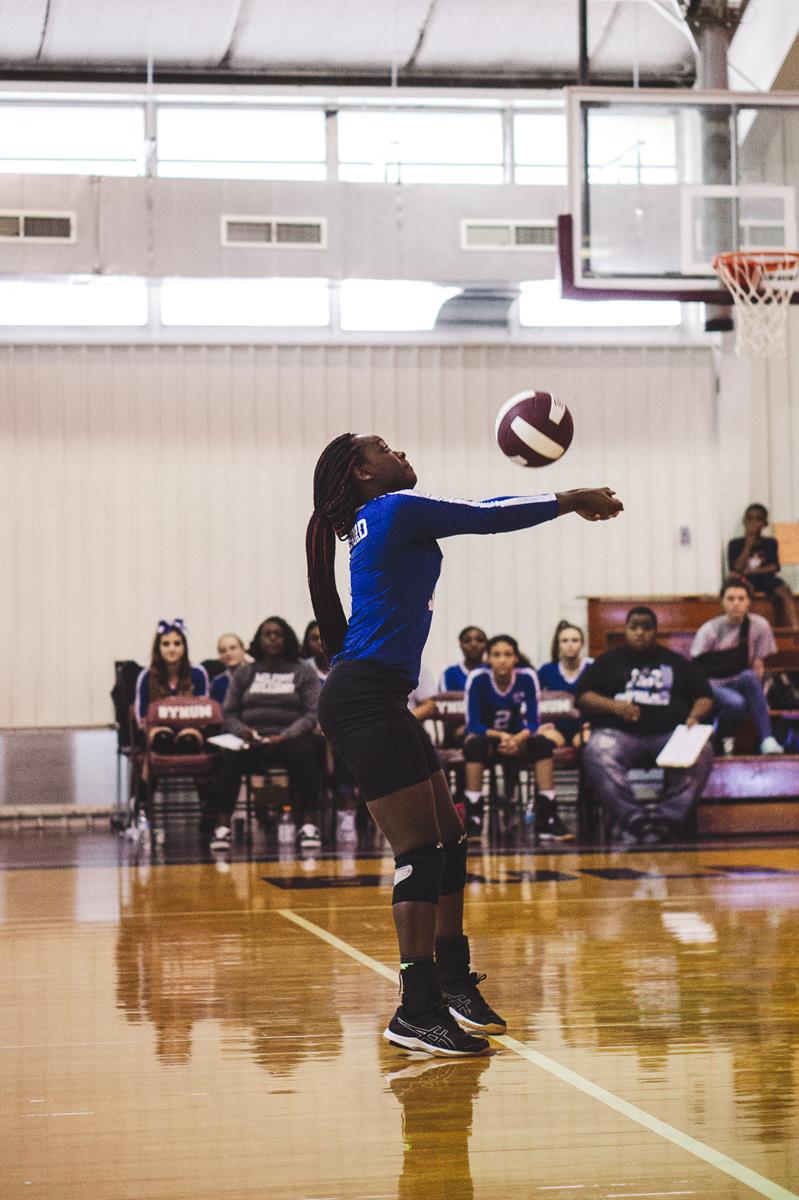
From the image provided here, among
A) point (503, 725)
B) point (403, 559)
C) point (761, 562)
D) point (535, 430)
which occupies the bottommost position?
point (503, 725)

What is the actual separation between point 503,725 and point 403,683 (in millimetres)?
7000

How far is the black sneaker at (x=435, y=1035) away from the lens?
3584mm

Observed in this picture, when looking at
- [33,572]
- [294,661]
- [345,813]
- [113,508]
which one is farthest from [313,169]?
[345,813]

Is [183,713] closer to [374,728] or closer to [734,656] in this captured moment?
[734,656]

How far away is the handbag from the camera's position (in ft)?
36.6

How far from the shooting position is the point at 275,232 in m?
13.1

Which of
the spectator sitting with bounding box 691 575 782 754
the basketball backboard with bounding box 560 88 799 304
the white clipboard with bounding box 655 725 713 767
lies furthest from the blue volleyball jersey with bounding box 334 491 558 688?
the spectator sitting with bounding box 691 575 782 754

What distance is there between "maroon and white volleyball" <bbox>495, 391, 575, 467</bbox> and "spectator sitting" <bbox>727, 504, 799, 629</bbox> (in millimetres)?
8332

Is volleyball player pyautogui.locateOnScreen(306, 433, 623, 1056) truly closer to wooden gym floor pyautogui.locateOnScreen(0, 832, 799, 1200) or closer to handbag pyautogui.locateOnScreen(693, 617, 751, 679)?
wooden gym floor pyautogui.locateOnScreen(0, 832, 799, 1200)

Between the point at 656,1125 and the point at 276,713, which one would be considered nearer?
the point at 656,1125

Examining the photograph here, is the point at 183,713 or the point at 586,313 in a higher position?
the point at 586,313

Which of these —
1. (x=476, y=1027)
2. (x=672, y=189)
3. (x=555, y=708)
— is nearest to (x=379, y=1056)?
(x=476, y=1027)

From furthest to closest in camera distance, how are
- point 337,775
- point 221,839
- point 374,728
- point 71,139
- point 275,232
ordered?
1. point 71,139
2. point 275,232
3. point 337,775
4. point 221,839
5. point 374,728

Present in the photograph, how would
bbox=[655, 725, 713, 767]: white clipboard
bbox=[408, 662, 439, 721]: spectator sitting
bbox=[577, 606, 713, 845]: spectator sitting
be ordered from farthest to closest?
bbox=[408, 662, 439, 721]: spectator sitting, bbox=[577, 606, 713, 845]: spectator sitting, bbox=[655, 725, 713, 767]: white clipboard
